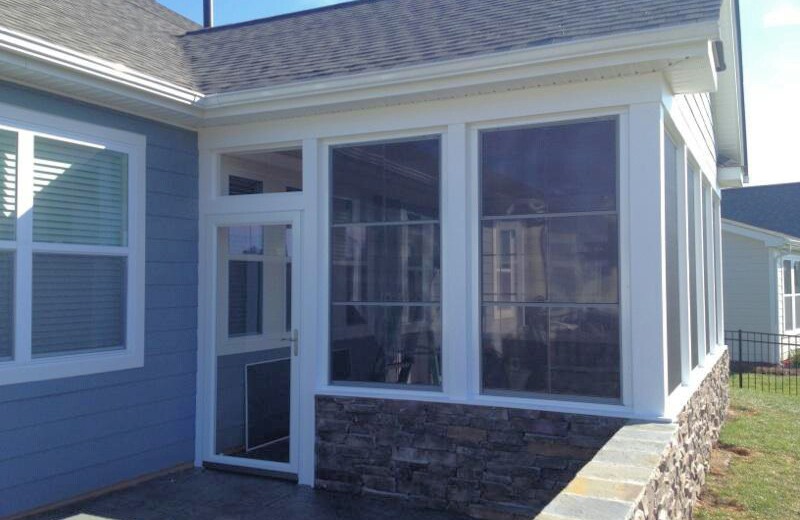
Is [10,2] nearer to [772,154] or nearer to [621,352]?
[621,352]

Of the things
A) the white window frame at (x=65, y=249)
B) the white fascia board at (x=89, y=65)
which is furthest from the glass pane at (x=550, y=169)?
the white window frame at (x=65, y=249)

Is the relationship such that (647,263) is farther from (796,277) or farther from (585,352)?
(796,277)

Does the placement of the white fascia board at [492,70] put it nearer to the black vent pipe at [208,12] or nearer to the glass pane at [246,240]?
the glass pane at [246,240]

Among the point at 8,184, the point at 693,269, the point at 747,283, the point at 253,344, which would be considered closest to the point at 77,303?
the point at 8,184

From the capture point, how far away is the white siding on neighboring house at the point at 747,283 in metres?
15.8

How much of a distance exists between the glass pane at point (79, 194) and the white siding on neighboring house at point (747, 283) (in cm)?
1442

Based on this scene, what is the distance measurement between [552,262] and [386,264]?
1262 mm

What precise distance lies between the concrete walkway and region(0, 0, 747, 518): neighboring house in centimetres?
15

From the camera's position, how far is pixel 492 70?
4.77 metres

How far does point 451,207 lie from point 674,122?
5.91 ft

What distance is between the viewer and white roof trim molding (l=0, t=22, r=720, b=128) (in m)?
4.35

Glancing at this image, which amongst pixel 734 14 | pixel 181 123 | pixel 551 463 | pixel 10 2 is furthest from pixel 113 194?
pixel 734 14

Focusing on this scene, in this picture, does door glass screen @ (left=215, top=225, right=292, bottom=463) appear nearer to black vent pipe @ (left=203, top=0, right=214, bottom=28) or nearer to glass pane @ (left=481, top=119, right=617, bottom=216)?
glass pane @ (left=481, top=119, right=617, bottom=216)

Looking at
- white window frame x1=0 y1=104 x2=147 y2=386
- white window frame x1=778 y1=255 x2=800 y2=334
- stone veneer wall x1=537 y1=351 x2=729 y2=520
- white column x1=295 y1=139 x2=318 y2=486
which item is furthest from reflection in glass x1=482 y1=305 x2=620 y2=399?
white window frame x1=778 y1=255 x2=800 y2=334
